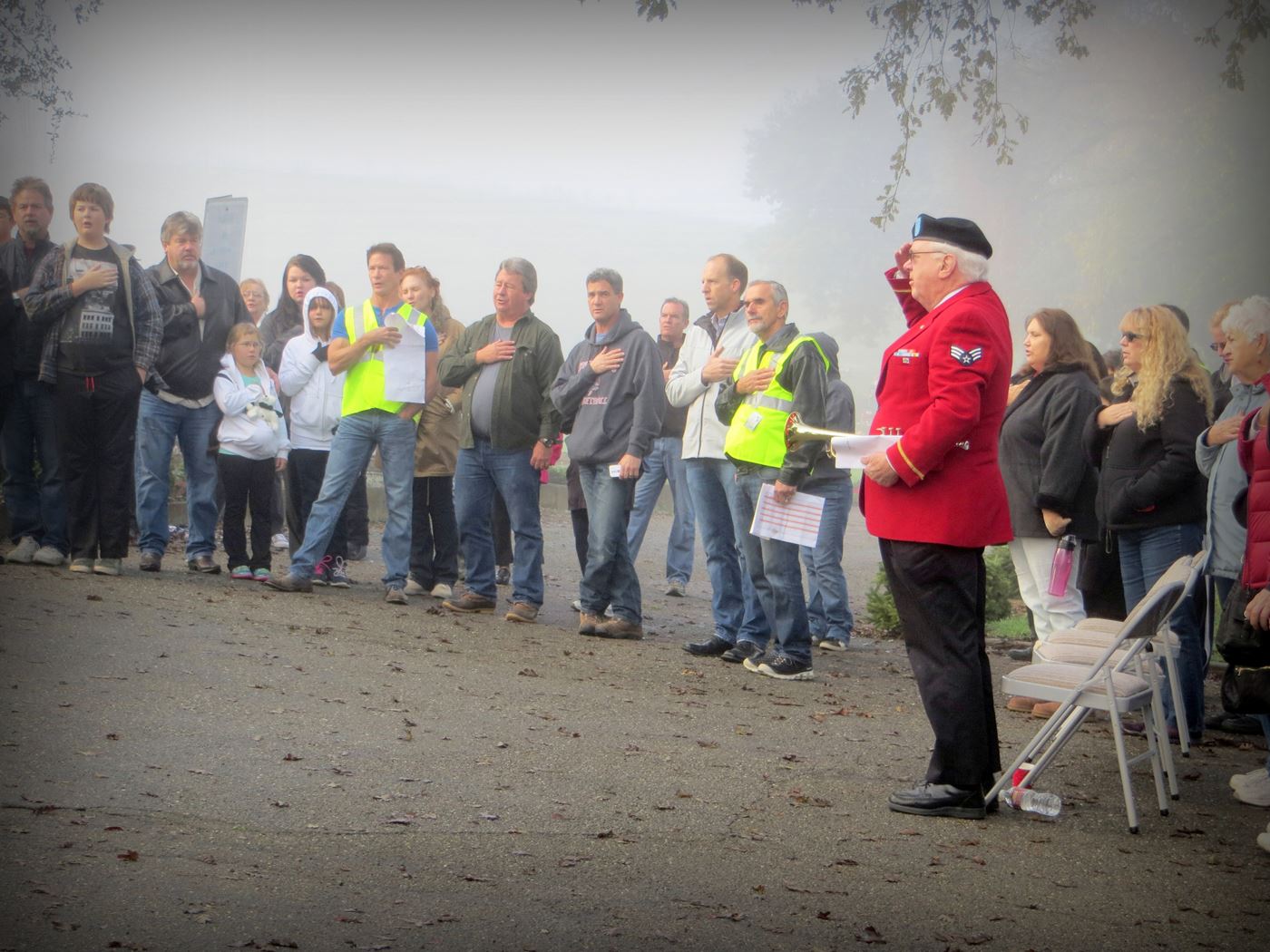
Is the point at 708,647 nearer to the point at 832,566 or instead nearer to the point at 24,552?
the point at 832,566

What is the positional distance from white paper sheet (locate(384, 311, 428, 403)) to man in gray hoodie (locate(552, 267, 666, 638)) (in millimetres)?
983

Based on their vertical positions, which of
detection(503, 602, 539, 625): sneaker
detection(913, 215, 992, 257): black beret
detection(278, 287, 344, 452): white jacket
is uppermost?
detection(913, 215, 992, 257): black beret

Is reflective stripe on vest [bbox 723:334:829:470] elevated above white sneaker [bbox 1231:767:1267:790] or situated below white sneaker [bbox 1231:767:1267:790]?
above

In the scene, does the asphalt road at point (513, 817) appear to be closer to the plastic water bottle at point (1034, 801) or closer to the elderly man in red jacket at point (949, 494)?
the plastic water bottle at point (1034, 801)

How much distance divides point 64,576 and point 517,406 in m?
3.01

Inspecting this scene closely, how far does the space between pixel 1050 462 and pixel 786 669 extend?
1.82m

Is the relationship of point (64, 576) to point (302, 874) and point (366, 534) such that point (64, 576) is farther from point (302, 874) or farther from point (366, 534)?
point (302, 874)

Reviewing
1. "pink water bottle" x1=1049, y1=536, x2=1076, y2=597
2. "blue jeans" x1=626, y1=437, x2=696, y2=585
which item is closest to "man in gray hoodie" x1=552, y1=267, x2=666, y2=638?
"blue jeans" x1=626, y1=437, x2=696, y2=585

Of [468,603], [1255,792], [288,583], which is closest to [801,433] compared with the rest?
[1255,792]

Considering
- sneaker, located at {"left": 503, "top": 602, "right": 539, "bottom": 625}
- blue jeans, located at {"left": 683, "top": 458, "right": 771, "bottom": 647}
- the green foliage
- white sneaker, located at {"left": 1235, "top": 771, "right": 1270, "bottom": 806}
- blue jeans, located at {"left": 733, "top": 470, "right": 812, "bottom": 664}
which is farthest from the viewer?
the green foliage

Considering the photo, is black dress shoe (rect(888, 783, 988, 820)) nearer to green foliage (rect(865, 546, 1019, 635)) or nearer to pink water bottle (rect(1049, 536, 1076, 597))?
pink water bottle (rect(1049, 536, 1076, 597))

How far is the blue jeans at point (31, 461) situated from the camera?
902 centimetres

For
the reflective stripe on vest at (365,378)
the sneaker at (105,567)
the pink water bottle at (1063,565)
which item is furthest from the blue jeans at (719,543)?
the sneaker at (105,567)

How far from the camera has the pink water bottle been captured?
24.4ft
